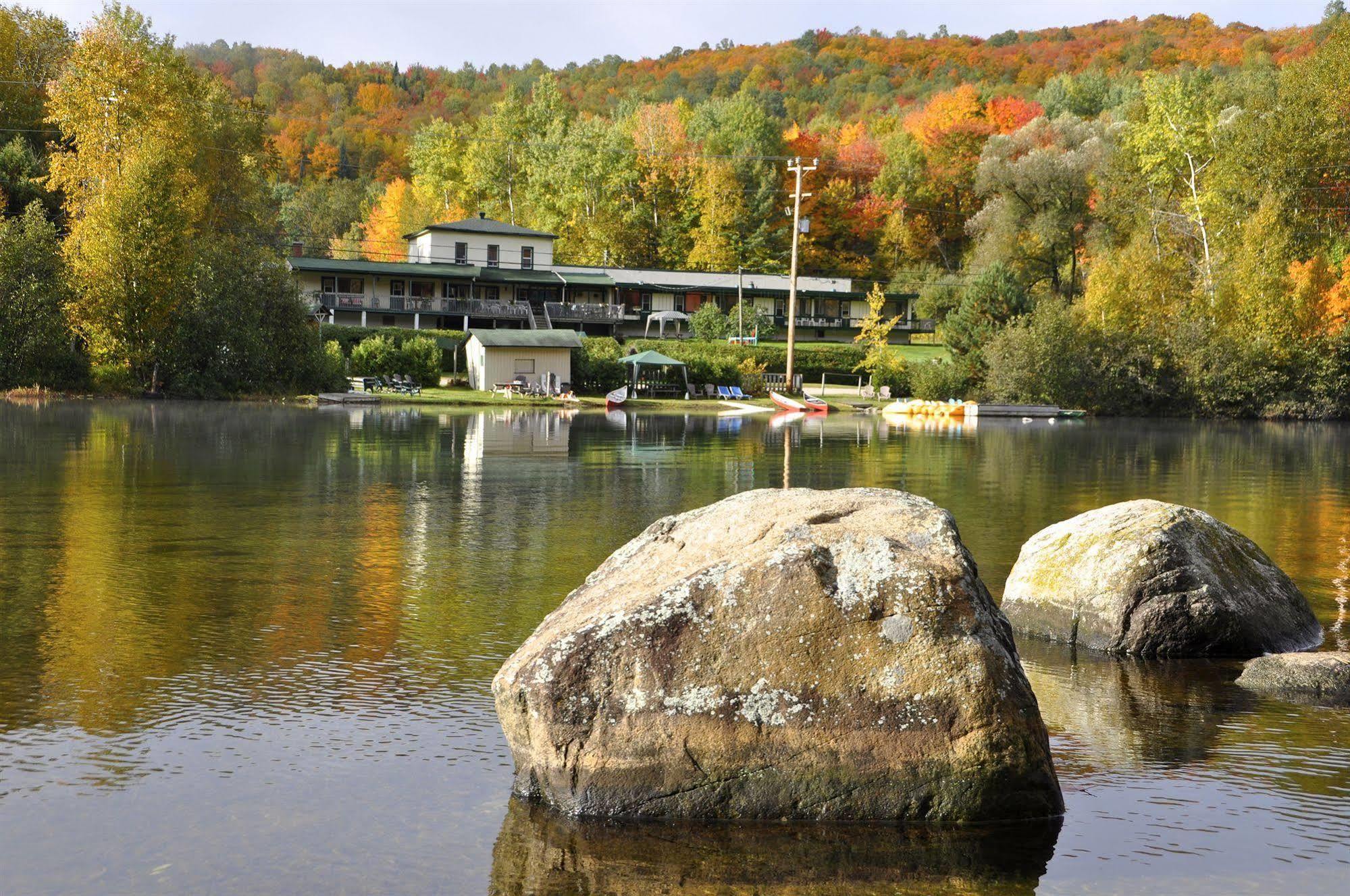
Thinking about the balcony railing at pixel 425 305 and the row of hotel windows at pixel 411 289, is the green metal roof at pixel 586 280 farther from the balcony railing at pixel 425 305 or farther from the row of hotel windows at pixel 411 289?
the row of hotel windows at pixel 411 289

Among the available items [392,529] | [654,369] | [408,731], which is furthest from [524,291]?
[408,731]

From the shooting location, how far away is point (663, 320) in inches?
3371

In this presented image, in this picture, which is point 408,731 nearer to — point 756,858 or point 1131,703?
point 756,858

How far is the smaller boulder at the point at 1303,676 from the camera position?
894 centimetres

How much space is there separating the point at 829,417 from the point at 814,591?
48915mm

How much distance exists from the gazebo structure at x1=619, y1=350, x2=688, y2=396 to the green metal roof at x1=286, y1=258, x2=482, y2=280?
2122cm

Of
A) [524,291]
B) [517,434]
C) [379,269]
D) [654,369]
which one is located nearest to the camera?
[517,434]

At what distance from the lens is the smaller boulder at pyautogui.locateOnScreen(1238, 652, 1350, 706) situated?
29.3ft

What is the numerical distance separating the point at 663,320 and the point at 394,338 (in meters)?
23.6

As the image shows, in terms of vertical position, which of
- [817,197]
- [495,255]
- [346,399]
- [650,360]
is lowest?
[346,399]

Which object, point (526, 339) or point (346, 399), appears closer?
point (346, 399)

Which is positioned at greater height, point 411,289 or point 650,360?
point 411,289

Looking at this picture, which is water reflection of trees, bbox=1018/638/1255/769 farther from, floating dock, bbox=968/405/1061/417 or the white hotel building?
the white hotel building

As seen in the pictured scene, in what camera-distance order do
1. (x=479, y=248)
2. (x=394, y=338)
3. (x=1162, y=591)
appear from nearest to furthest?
(x=1162, y=591)
(x=394, y=338)
(x=479, y=248)
